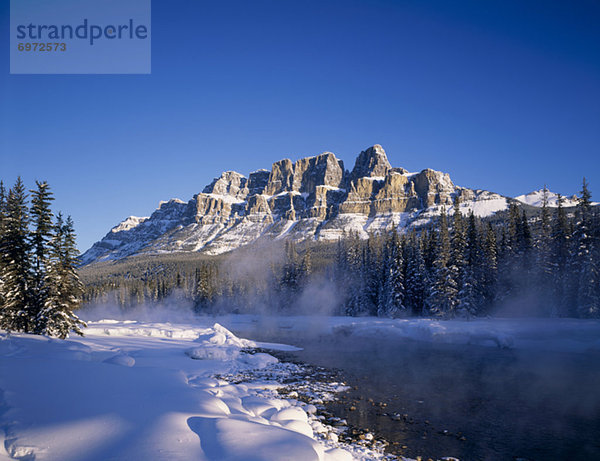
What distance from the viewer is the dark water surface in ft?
36.4

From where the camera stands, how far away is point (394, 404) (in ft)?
49.6

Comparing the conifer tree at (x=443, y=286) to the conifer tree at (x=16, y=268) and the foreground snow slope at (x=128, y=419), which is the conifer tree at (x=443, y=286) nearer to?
the foreground snow slope at (x=128, y=419)

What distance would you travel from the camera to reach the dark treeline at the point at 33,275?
25531 millimetres

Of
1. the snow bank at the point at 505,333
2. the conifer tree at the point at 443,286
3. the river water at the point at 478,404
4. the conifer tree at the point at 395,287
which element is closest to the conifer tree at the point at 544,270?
the snow bank at the point at 505,333

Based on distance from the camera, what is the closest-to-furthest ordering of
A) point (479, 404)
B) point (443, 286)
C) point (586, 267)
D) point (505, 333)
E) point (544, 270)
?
point (479, 404) < point (505, 333) < point (586, 267) < point (544, 270) < point (443, 286)

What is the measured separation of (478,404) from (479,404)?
5 cm

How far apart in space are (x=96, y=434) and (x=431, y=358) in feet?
84.4

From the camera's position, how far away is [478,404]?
600 inches

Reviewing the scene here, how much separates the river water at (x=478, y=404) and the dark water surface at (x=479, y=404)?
34 millimetres

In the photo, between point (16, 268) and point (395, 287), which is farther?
point (395, 287)

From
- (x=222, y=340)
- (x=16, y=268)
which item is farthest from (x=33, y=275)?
(x=222, y=340)

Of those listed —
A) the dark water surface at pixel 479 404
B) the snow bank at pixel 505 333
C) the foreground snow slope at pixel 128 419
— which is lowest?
the snow bank at pixel 505 333

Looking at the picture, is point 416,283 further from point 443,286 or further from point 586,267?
point 586,267

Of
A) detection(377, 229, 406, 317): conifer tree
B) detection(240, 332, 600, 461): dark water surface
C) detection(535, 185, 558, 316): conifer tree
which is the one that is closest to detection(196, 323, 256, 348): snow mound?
detection(240, 332, 600, 461): dark water surface
